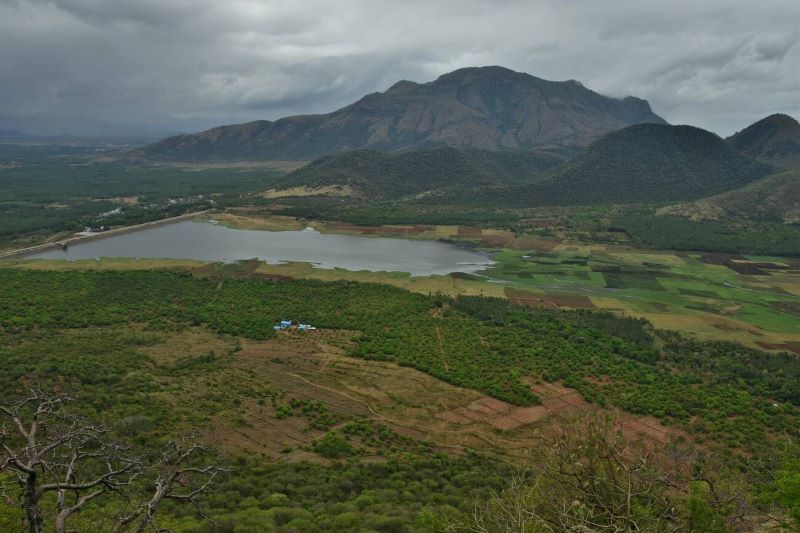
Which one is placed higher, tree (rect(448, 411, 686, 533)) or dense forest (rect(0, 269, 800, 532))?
tree (rect(448, 411, 686, 533))

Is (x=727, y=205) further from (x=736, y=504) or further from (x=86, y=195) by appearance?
(x=86, y=195)

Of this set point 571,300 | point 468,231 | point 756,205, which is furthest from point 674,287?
point 756,205

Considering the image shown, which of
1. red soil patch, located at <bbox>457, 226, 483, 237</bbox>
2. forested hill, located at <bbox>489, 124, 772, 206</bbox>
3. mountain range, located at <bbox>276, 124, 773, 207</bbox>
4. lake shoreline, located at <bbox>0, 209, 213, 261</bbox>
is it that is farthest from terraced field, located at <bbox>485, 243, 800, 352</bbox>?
lake shoreline, located at <bbox>0, 209, 213, 261</bbox>

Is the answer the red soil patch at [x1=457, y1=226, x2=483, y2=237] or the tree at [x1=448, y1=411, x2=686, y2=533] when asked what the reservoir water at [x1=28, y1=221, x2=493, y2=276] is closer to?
the red soil patch at [x1=457, y1=226, x2=483, y2=237]

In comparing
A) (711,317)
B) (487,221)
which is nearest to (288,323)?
(711,317)

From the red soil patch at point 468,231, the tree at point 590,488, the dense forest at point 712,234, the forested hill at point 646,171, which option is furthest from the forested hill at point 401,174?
the tree at point 590,488

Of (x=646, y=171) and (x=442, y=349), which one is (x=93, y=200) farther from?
(x=646, y=171)
